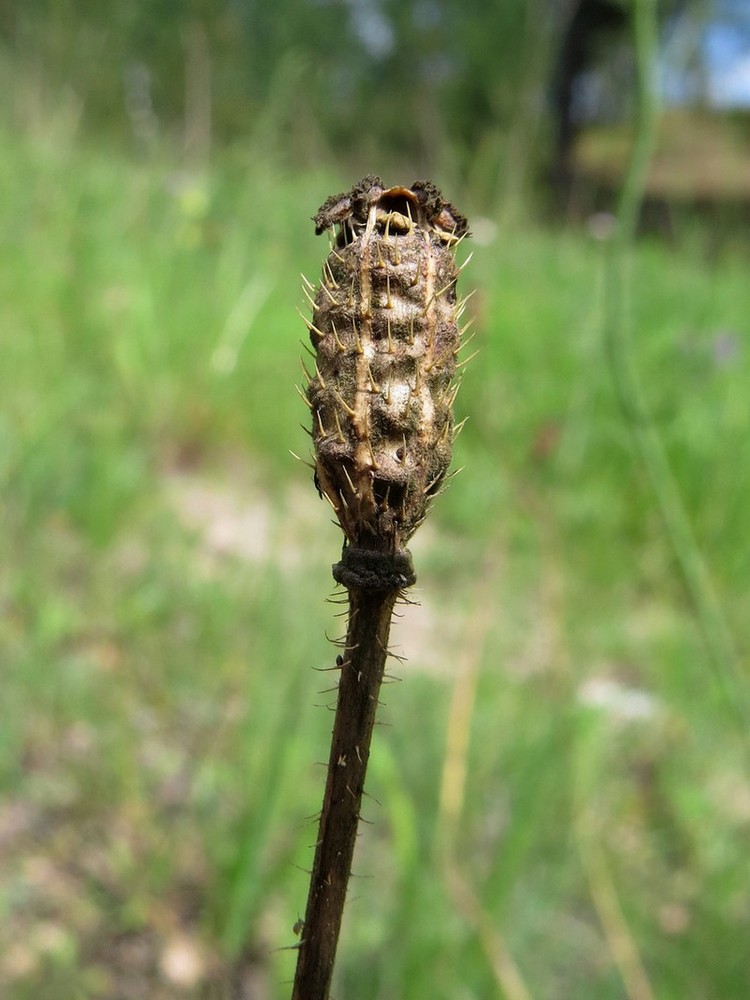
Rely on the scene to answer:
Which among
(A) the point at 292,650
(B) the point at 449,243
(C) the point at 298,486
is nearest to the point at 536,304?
(C) the point at 298,486

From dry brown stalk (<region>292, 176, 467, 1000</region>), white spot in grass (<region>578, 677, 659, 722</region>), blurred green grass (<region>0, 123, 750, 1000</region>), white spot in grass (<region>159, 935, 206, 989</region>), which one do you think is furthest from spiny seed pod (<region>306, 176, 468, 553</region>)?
white spot in grass (<region>578, 677, 659, 722</region>)

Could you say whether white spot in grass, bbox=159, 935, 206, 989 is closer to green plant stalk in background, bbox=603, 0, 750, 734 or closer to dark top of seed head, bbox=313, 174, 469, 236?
green plant stalk in background, bbox=603, 0, 750, 734

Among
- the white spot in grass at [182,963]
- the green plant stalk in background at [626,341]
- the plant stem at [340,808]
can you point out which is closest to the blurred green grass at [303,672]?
the white spot in grass at [182,963]

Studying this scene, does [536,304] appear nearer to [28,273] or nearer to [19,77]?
[28,273]

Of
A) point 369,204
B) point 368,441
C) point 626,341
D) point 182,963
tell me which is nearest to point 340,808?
point 368,441

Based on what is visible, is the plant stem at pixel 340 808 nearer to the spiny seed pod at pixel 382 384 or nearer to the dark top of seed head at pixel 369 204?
the spiny seed pod at pixel 382 384

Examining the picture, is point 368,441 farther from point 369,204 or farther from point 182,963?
point 182,963
